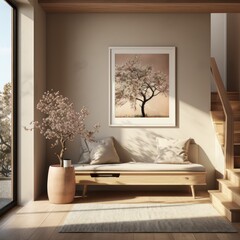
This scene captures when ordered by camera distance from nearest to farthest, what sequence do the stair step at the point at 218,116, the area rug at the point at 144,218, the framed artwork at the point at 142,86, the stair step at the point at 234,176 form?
the area rug at the point at 144,218 < the stair step at the point at 234,176 < the stair step at the point at 218,116 < the framed artwork at the point at 142,86

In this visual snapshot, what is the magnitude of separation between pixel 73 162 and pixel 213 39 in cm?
414

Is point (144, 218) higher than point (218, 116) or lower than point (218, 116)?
lower

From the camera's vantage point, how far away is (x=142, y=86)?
7.39 meters

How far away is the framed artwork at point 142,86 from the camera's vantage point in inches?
290

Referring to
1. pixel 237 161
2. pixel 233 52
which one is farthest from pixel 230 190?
pixel 233 52

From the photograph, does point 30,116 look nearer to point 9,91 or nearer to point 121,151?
point 9,91

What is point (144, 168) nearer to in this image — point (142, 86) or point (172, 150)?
point (172, 150)

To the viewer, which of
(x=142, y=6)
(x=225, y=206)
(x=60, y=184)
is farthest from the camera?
(x=142, y=6)

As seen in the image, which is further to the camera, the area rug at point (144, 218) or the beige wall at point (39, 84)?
the beige wall at point (39, 84)

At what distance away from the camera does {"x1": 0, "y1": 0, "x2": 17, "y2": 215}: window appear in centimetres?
567

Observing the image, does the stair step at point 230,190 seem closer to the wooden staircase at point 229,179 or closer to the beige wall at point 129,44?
the wooden staircase at point 229,179

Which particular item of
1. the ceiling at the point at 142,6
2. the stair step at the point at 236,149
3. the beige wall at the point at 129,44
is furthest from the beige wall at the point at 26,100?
the stair step at the point at 236,149

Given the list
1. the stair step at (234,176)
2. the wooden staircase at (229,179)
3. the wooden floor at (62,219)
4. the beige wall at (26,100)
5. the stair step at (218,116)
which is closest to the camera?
the wooden floor at (62,219)

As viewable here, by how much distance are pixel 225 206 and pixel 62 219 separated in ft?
6.49
